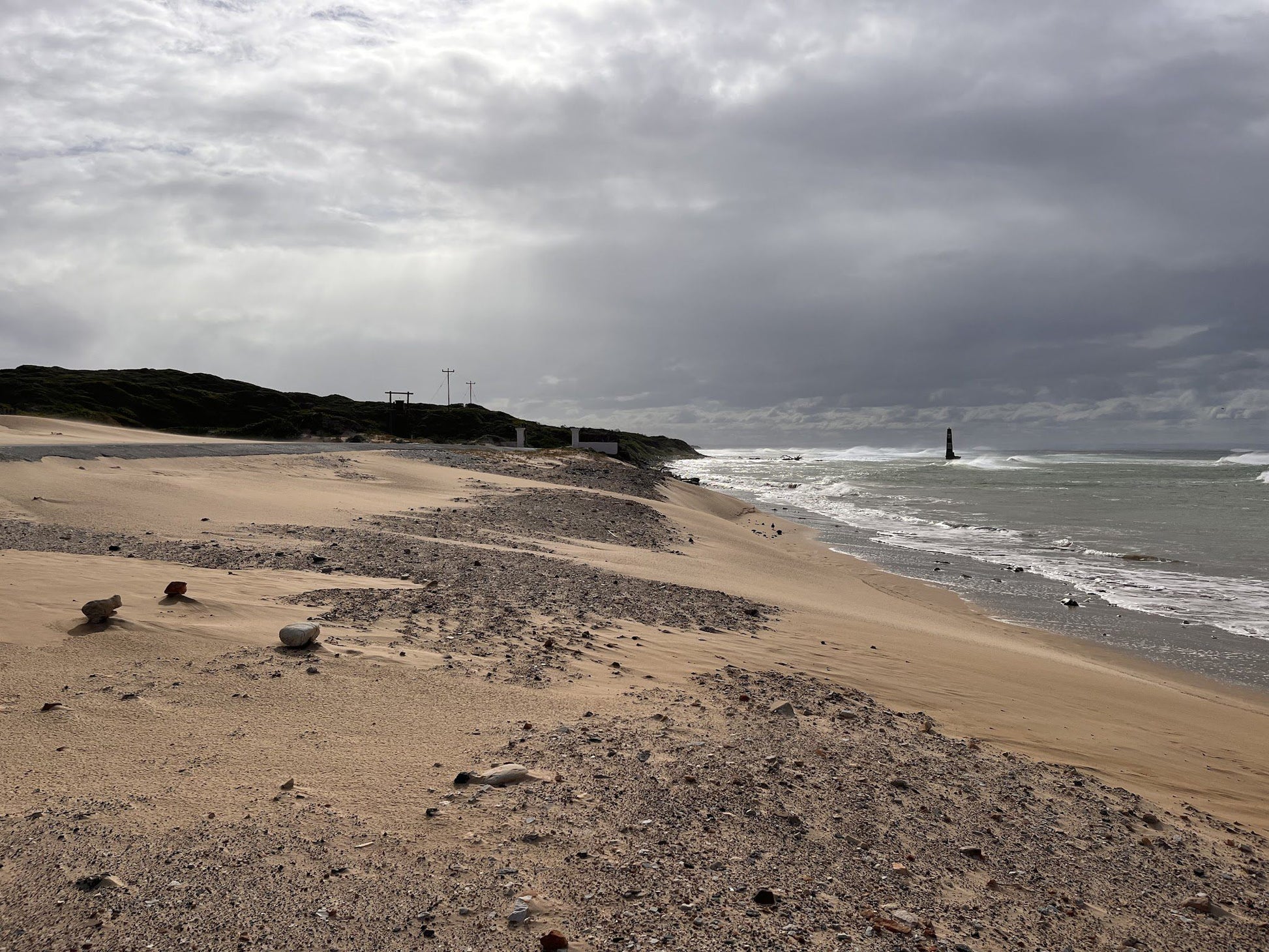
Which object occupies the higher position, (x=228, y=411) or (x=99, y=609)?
(x=228, y=411)

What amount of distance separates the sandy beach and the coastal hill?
1730 inches

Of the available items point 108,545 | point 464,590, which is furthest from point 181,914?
point 108,545

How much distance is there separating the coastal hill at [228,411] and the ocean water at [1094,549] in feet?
74.2

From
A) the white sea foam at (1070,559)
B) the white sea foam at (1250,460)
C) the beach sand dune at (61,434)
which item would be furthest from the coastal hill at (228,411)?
the white sea foam at (1250,460)

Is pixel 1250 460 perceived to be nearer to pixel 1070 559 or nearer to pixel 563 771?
pixel 1070 559

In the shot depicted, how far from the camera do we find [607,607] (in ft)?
28.6

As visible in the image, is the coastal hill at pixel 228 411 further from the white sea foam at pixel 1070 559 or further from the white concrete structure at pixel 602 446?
the white sea foam at pixel 1070 559

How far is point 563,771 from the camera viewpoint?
4.47 metres

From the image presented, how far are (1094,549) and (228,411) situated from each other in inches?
2858

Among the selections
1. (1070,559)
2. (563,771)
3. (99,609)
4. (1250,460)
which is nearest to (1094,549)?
(1070,559)

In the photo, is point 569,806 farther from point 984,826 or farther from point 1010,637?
point 1010,637

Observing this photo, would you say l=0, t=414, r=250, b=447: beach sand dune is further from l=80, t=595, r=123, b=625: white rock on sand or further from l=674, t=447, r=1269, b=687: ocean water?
l=674, t=447, r=1269, b=687: ocean water

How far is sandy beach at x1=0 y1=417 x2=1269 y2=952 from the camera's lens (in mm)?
3240

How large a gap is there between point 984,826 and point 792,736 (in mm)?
1330
